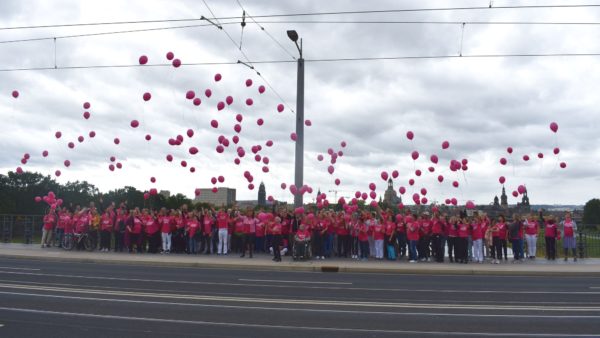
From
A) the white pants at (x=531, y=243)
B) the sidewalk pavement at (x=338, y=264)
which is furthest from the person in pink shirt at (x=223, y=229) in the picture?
the white pants at (x=531, y=243)

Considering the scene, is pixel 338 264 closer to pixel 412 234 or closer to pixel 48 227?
pixel 412 234

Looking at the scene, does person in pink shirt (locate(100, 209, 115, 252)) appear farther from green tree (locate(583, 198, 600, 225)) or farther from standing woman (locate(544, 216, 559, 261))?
green tree (locate(583, 198, 600, 225))

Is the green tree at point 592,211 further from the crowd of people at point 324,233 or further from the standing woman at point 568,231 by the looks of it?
the crowd of people at point 324,233

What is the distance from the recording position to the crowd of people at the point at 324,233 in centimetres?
1891

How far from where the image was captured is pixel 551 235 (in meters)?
19.5

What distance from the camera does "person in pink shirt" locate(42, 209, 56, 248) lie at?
74.9ft

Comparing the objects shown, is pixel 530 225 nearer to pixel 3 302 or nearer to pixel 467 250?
pixel 467 250

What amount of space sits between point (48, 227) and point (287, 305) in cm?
1717

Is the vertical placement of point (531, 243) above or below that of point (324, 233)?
below

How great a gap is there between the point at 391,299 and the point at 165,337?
5.28 meters

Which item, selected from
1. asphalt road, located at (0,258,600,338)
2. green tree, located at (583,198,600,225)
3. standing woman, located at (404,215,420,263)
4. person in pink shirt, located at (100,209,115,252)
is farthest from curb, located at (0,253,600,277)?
green tree, located at (583,198,600,225)

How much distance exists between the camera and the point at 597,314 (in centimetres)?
927

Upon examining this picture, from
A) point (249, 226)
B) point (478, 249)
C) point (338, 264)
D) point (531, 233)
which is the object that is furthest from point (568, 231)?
point (249, 226)

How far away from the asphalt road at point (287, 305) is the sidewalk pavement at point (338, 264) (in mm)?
1085
